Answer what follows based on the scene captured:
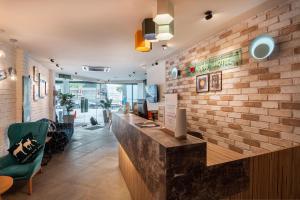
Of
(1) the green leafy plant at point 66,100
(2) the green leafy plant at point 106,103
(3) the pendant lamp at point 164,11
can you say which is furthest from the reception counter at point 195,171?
(2) the green leafy plant at point 106,103

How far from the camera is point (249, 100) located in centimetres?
248

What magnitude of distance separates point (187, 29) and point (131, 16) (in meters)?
1.02

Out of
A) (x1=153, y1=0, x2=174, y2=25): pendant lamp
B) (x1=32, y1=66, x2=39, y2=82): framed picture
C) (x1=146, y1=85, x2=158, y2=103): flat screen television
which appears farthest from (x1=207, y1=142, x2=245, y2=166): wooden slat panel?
(x1=32, y1=66, x2=39, y2=82): framed picture

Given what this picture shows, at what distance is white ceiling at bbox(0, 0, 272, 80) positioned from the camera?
2170 mm

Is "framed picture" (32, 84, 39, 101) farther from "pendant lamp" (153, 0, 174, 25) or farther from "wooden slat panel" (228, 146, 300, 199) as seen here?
"wooden slat panel" (228, 146, 300, 199)

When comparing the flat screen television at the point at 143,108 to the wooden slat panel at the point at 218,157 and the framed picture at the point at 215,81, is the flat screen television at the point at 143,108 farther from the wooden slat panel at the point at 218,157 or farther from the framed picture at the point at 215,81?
the wooden slat panel at the point at 218,157

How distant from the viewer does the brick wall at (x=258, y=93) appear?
1951 mm

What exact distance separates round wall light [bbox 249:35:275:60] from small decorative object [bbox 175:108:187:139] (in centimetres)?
146

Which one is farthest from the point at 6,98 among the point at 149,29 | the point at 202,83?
the point at 202,83

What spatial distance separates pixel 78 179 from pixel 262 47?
3.63 meters

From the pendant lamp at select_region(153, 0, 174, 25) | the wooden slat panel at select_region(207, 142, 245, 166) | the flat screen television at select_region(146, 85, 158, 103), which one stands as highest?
the pendant lamp at select_region(153, 0, 174, 25)

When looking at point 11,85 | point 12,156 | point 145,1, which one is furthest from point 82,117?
point 145,1

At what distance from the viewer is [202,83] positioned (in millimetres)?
3471

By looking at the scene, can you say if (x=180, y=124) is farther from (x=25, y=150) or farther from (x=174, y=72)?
(x=174, y=72)
